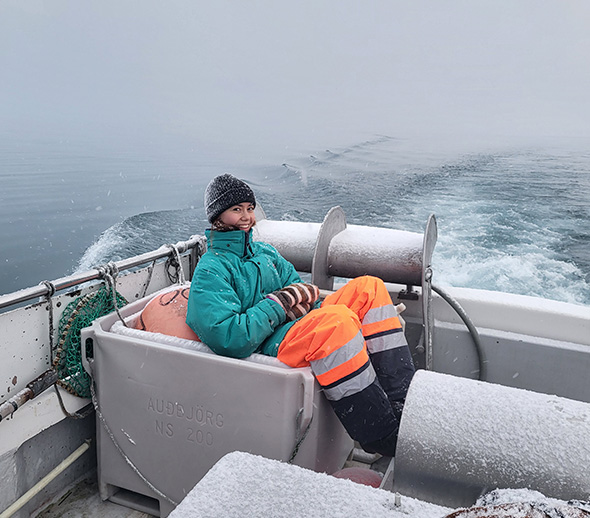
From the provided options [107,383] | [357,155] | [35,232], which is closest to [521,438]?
[107,383]

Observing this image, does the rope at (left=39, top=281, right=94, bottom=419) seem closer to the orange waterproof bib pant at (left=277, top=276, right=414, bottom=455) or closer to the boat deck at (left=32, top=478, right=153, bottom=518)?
the boat deck at (left=32, top=478, right=153, bottom=518)

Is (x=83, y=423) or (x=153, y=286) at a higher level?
(x=153, y=286)

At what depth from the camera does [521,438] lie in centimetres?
83

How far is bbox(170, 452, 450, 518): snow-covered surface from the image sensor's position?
23.9 inches

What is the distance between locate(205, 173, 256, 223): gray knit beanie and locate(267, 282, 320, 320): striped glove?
1.16 feet

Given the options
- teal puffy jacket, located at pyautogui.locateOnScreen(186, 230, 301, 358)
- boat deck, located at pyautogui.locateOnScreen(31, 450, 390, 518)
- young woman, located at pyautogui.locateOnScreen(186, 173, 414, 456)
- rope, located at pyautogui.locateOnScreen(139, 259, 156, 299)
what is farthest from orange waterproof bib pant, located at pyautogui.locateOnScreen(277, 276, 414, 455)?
rope, located at pyautogui.locateOnScreen(139, 259, 156, 299)

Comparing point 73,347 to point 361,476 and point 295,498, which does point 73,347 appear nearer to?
point 361,476

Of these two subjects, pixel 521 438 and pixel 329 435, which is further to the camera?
pixel 329 435

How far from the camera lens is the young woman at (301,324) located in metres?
1.44

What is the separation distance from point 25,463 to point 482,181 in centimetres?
1372

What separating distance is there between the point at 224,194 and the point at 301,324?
571 mm

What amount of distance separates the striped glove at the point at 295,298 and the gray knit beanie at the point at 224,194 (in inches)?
13.9

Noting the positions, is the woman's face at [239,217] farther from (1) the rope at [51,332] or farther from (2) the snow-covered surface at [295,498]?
(2) the snow-covered surface at [295,498]

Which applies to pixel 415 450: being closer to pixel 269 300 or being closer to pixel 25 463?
pixel 269 300
